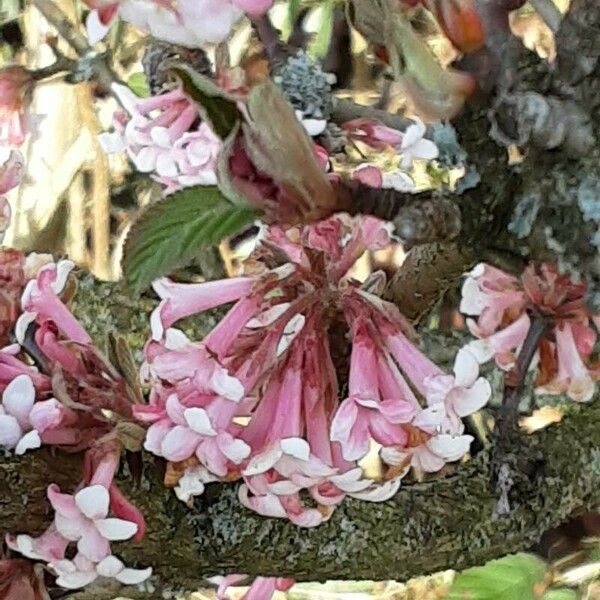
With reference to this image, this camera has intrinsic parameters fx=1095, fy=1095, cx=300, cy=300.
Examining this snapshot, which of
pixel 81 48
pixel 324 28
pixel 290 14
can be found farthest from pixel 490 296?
pixel 324 28

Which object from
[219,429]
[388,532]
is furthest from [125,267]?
[388,532]

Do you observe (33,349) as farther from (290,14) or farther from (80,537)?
(290,14)

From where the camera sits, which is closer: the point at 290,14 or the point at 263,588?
the point at 263,588

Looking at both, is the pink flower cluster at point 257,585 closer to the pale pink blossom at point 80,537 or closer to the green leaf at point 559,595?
the pale pink blossom at point 80,537

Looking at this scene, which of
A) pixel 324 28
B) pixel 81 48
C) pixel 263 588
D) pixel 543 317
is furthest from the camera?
pixel 324 28

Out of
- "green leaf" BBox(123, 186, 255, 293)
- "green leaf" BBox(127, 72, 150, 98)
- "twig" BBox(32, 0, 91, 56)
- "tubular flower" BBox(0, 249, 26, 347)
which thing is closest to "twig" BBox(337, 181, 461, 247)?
"green leaf" BBox(123, 186, 255, 293)
